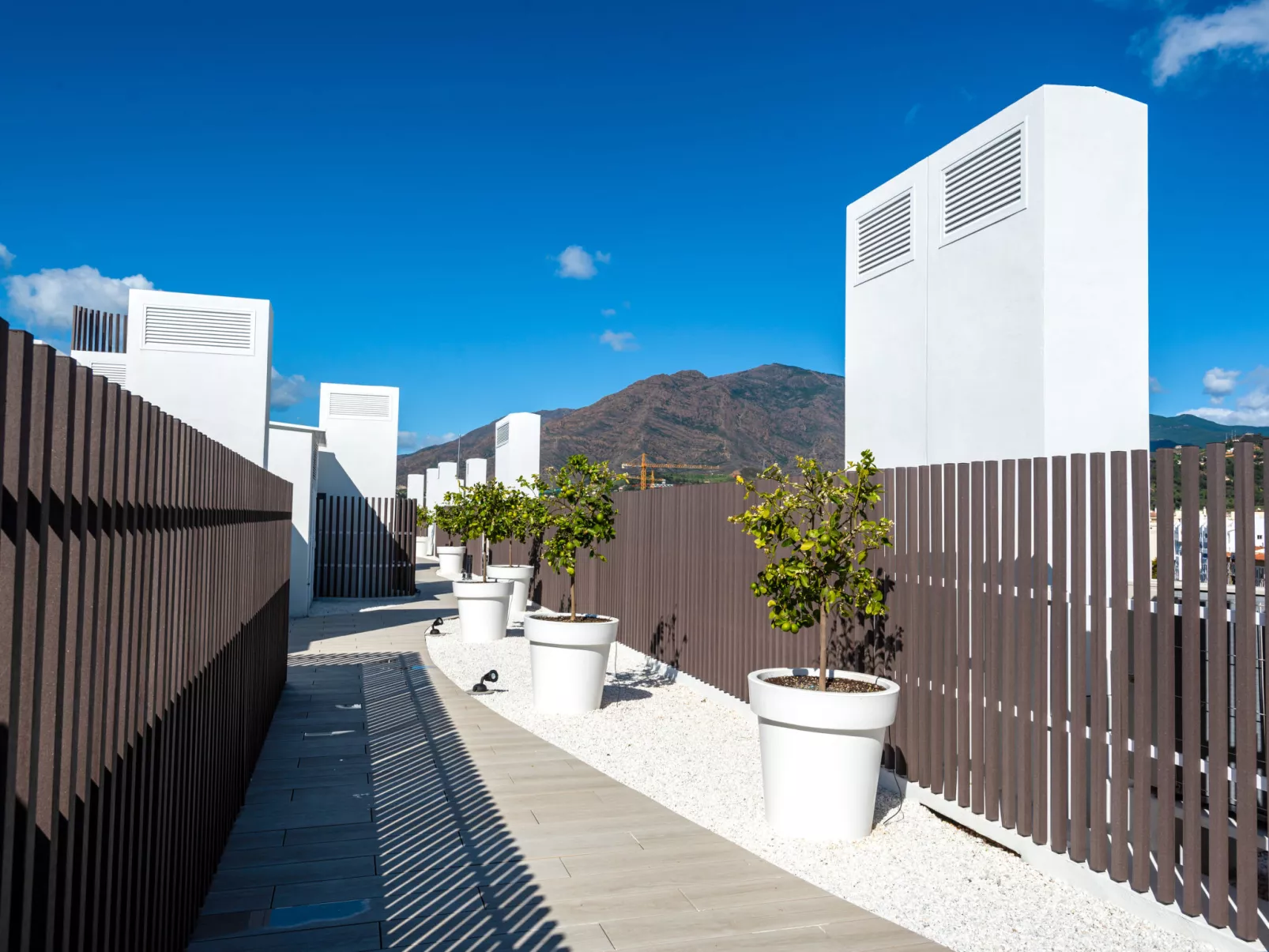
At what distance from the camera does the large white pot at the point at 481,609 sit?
11.4 metres

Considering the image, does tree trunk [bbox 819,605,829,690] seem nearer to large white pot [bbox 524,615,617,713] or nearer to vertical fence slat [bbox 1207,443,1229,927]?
vertical fence slat [bbox 1207,443,1229,927]

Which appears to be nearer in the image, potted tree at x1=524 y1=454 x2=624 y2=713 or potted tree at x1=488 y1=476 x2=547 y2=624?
potted tree at x1=524 y1=454 x2=624 y2=713

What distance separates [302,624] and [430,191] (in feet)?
46.0

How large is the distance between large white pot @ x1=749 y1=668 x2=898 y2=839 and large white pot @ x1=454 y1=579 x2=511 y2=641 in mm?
7469

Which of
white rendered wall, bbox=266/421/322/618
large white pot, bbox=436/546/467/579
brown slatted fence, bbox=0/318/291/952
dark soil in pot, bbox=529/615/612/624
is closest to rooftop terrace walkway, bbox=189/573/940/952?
brown slatted fence, bbox=0/318/291/952

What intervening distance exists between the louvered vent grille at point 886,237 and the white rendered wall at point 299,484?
397 inches

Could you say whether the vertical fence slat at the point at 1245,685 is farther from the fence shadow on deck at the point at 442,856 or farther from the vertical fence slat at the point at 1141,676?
the fence shadow on deck at the point at 442,856

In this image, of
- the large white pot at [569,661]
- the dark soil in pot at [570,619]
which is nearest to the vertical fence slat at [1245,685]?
the large white pot at [569,661]

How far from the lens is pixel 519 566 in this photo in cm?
1538

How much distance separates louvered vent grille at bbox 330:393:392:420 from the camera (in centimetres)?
2269

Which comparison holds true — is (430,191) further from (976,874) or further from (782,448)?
(782,448)

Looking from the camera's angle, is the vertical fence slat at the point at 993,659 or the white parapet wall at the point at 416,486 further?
the white parapet wall at the point at 416,486

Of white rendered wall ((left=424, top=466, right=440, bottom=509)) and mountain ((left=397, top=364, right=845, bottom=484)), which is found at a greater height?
mountain ((left=397, top=364, right=845, bottom=484))

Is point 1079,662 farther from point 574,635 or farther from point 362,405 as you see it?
point 362,405
